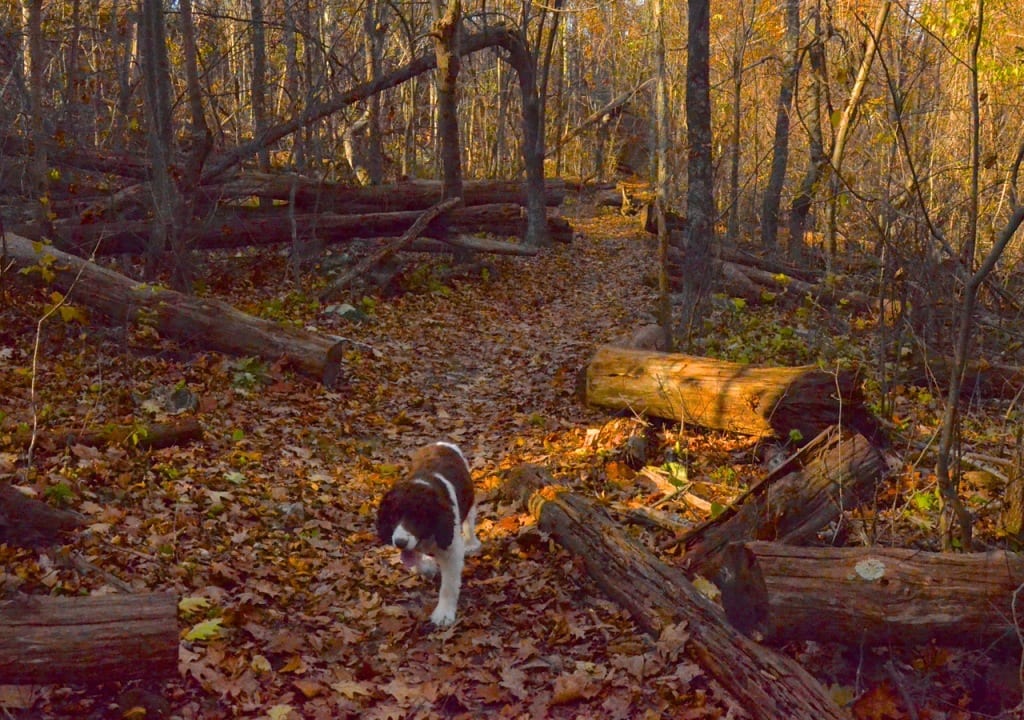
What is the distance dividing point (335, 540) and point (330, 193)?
404 inches

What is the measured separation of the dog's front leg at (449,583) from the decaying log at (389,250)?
8.44 m

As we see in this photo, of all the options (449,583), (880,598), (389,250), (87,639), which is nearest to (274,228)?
(389,250)

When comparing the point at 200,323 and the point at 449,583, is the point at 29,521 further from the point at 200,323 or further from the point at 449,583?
the point at 200,323

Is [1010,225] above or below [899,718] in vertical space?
above

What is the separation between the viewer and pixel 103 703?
3842 millimetres

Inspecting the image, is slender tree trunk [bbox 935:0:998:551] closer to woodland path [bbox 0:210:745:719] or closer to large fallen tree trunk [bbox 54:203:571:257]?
woodland path [bbox 0:210:745:719]

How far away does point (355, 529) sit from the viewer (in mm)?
6773

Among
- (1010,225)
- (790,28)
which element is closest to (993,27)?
(790,28)

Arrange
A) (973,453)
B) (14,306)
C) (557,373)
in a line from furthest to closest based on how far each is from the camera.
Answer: (557,373)
(14,306)
(973,453)

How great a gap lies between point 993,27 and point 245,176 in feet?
45.6

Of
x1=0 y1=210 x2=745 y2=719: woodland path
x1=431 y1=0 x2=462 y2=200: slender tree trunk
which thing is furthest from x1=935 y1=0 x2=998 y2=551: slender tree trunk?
x1=431 y1=0 x2=462 y2=200: slender tree trunk

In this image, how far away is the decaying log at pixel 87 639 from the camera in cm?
348

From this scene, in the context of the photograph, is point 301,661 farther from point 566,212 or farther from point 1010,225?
point 566,212

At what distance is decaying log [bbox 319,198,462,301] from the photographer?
13391 millimetres
